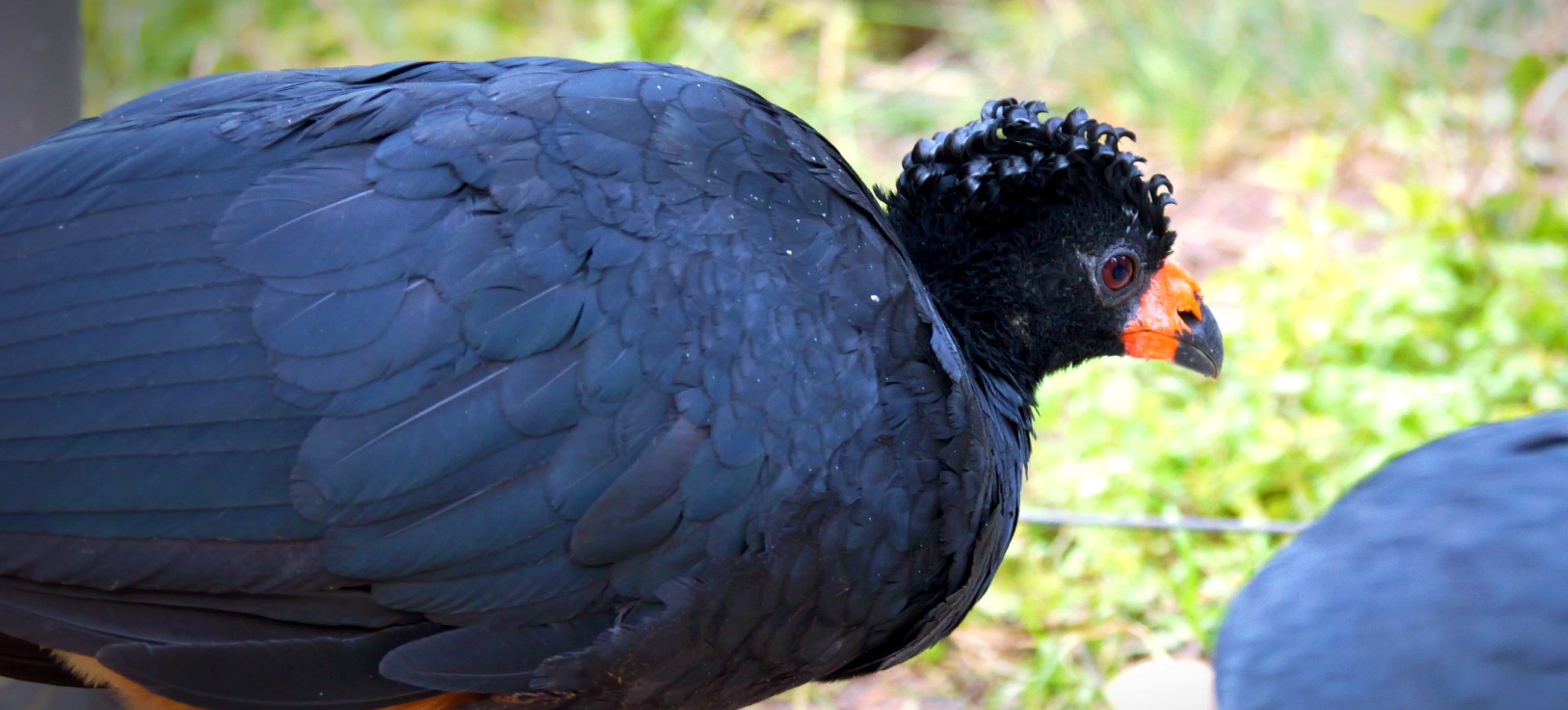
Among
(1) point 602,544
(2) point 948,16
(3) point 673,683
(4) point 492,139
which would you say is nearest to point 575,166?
(4) point 492,139

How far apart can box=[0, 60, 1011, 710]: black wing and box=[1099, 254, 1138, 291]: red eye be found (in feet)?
2.48

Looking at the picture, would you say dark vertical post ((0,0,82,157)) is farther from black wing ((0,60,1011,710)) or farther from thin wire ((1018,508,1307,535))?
thin wire ((1018,508,1307,535))

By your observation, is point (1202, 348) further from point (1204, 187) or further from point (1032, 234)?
point (1204, 187)

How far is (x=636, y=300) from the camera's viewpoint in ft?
7.30

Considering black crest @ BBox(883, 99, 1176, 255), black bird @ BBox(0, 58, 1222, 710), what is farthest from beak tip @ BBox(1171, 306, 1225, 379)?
black bird @ BBox(0, 58, 1222, 710)

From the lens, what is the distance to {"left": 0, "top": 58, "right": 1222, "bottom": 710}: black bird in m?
2.12

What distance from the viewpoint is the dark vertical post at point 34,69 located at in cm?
295

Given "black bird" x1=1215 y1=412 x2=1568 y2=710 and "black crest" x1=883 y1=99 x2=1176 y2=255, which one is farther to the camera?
"black crest" x1=883 y1=99 x2=1176 y2=255

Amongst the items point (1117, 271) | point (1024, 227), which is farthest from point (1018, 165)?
point (1117, 271)

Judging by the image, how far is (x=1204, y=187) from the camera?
19.4ft

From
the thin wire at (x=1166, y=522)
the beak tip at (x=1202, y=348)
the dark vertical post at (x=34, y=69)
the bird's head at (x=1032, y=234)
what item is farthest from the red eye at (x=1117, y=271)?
the dark vertical post at (x=34, y=69)

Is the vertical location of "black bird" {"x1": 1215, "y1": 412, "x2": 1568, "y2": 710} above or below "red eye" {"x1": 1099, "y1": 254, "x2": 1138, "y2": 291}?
below

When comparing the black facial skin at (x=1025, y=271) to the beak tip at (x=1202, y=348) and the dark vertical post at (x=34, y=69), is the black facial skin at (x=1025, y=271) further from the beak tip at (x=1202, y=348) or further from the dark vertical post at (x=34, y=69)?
the dark vertical post at (x=34, y=69)

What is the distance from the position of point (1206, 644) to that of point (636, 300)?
2.18m
